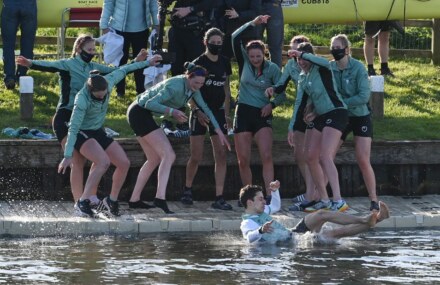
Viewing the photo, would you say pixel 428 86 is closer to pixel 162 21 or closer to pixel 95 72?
pixel 162 21

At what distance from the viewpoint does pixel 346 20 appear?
77.8ft

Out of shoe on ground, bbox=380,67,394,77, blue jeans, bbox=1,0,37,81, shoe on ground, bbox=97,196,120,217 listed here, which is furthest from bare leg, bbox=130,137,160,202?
shoe on ground, bbox=380,67,394,77

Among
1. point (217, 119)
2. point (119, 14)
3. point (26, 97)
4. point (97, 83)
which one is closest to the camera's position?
point (97, 83)

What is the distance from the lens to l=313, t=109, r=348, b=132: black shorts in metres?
17.6

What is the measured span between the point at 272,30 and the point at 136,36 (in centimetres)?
191

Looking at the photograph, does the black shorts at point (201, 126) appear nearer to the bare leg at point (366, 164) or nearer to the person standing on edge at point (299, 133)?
the person standing on edge at point (299, 133)

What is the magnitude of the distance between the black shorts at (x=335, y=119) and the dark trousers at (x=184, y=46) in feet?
7.63

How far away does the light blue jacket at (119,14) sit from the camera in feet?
67.1

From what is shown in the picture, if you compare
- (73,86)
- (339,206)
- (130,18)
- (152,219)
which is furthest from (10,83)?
(339,206)

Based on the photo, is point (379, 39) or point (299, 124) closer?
point (299, 124)

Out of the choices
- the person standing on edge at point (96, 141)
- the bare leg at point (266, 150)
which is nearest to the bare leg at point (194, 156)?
the bare leg at point (266, 150)

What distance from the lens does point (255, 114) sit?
18188mm

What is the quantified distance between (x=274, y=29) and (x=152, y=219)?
166 inches

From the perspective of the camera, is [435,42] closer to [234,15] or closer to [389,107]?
[389,107]
